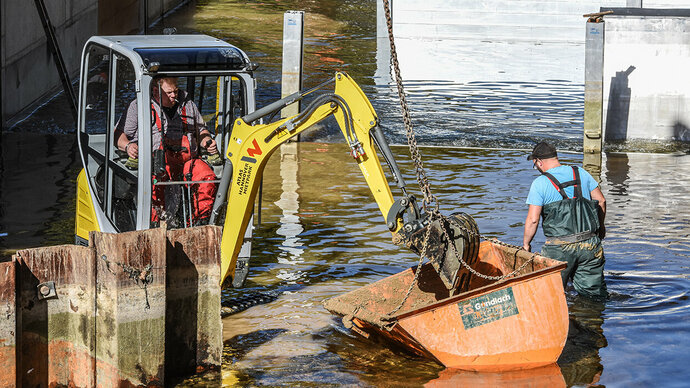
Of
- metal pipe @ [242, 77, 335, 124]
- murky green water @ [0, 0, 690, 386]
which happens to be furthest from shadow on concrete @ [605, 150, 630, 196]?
metal pipe @ [242, 77, 335, 124]

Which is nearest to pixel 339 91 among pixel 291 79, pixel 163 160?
pixel 163 160

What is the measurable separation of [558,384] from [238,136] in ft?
11.4

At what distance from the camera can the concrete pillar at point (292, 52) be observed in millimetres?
17359

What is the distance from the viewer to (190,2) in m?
35.8

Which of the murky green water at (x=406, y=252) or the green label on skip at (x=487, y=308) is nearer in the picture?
the green label on skip at (x=487, y=308)

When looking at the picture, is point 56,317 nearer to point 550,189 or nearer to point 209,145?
point 209,145

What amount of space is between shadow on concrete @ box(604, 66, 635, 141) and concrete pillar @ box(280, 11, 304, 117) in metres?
5.67

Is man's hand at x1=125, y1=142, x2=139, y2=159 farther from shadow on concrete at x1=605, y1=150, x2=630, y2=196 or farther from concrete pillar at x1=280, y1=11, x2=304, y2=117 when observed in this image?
concrete pillar at x1=280, y1=11, x2=304, y2=117

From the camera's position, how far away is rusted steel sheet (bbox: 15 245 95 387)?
7.02 m

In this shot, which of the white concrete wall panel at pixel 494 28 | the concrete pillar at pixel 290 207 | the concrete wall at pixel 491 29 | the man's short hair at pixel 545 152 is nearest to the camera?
the man's short hair at pixel 545 152

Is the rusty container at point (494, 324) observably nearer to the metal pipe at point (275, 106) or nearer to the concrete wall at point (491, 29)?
the metal pipe at point (275, 106)

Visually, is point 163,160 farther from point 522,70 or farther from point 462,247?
point 522,70

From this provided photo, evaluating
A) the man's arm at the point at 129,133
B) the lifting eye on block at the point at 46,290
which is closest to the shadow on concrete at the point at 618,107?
the man's arm at the point at 129,133

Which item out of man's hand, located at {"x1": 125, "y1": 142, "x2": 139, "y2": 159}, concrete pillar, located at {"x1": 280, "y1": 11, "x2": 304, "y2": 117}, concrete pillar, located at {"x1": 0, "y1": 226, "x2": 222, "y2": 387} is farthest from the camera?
concrete pillar, located at {"x1": 280, "y1": 11, "x2": 304, "y2": 117}
